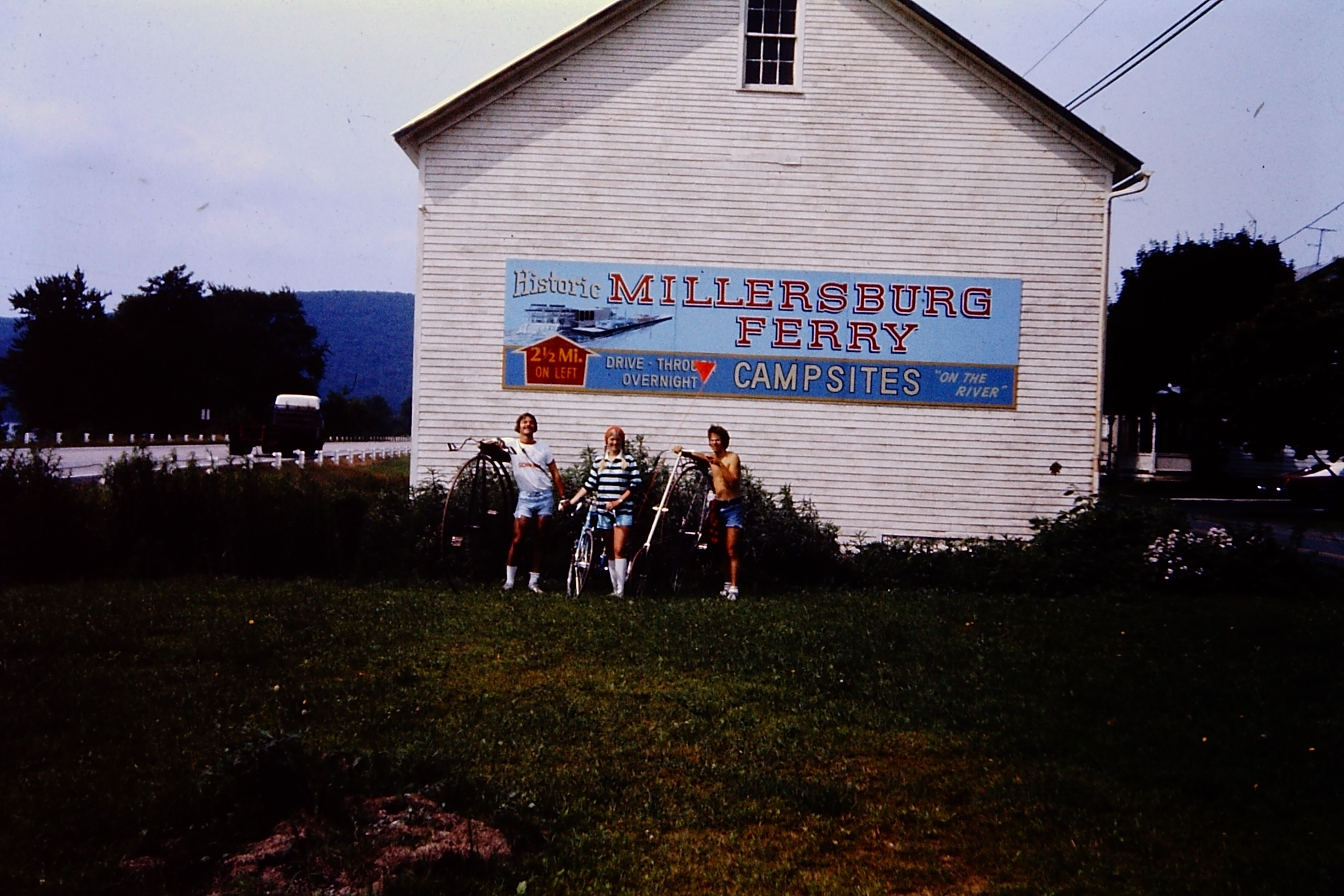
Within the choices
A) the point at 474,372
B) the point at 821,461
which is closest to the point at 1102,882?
the point at 821,461

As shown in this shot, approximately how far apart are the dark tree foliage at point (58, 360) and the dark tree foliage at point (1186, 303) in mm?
47938

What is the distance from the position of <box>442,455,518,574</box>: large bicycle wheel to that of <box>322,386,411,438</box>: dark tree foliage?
2667 inches

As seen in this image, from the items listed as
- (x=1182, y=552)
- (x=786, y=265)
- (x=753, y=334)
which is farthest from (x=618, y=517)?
(x=1182, y=552)

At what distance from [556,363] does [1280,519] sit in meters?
24.4

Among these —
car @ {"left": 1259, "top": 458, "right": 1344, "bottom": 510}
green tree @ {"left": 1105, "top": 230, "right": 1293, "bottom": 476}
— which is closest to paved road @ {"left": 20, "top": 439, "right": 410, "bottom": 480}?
car @ {"left": 1259, "top": 458, "right": 1344, "bottom": 510}

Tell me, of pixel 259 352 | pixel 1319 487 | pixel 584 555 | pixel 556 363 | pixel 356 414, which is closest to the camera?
pixel 584 555

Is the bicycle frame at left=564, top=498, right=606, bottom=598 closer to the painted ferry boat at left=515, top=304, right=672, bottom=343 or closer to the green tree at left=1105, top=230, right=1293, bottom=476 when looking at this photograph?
the painted ferry boat at left=515, top=304, right=672, bottom=343

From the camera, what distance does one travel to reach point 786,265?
56.4 feet

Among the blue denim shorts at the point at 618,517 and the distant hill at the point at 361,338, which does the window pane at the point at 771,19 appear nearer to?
the blue denim shorts at the point at 618,517

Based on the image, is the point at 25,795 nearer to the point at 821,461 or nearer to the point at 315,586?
the point at 315,586

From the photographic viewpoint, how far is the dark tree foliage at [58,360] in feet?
187

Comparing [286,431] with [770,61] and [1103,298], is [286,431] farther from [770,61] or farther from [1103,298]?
[1103,298]

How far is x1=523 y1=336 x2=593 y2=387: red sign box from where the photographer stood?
1709 cm

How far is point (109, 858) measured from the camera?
16.4ft
